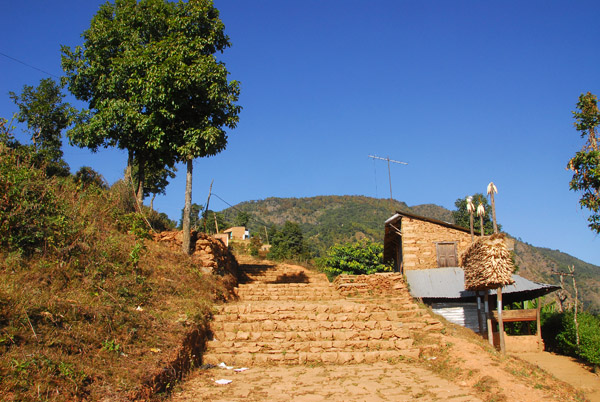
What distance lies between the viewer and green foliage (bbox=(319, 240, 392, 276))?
30.0 meters

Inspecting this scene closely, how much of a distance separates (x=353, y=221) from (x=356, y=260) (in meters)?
65.3

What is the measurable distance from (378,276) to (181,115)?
9.64 metres

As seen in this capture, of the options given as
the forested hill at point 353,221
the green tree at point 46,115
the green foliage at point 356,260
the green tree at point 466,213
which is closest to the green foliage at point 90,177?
the green tree at point 46,115

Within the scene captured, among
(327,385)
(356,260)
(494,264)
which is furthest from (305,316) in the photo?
(356,260)

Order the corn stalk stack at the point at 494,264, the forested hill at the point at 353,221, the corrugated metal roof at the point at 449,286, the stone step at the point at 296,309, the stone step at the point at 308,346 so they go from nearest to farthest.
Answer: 1. the stone step at the point at 308,346
2. the stone step at the point at 296,309
3. the corn stalk stack at the point at 494,264
4. the corrugated metal roof at the point at 449,286
5. the forested hill at the point at 353,221

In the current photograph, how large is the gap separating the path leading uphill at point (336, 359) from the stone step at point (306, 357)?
0.07 ft

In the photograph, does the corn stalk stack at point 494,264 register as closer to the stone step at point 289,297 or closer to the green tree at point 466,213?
the stone step at point 289,297

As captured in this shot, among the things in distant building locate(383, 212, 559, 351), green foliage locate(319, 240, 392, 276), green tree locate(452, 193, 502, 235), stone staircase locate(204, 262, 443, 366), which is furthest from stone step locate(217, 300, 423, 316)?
green tree locate(452, 193, 502, 235)

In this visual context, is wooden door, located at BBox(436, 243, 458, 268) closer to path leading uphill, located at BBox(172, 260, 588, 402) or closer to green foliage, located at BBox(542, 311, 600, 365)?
green foliage, located at BBox(542, 311, 600, 365)

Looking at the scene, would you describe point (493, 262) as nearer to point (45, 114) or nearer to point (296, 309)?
point (296, 309)

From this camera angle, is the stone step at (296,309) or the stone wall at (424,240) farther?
the stone wall at (424,240)

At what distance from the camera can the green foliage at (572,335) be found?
16703mm

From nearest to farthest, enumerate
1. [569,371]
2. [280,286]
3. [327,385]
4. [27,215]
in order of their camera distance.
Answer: [327,385] → [27,215] → [569,371] → [280,286]

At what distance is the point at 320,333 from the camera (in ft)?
34.8
